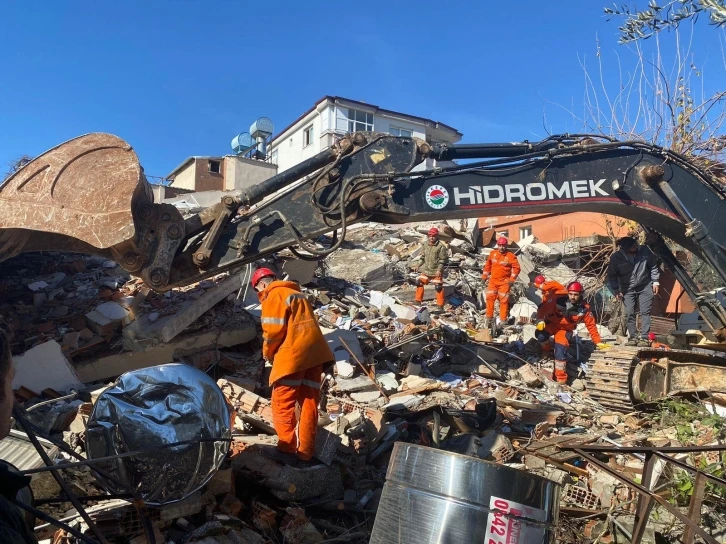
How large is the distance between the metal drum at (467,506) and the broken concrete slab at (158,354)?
5734 mm

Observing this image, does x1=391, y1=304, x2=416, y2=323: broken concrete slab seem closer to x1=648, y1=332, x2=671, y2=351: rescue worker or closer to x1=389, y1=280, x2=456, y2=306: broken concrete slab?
x1=389, y1=280, x2=456, y2=306: broken concrete slab

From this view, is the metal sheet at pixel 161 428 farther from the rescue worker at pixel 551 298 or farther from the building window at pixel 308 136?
the building window at pixel 308 136

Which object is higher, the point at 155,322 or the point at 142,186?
the point at 142,186

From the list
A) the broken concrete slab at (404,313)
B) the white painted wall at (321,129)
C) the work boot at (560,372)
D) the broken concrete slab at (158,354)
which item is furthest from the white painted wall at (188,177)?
the work boot at (560,372)

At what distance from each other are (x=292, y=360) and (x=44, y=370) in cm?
325

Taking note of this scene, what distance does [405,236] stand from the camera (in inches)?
678

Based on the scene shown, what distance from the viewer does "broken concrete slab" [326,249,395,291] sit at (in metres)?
13.3

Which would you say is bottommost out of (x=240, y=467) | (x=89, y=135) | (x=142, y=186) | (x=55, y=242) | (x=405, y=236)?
(x=240, y=467)

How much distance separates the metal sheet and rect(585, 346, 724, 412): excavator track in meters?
4.72

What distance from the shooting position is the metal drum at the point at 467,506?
6.77 feet

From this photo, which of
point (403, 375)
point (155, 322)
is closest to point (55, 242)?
point (155, 322)

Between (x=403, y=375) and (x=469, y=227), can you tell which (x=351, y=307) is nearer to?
(x=403, y=375)

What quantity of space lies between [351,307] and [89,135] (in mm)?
6147

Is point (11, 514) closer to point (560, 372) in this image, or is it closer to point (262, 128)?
point (560, 372)
